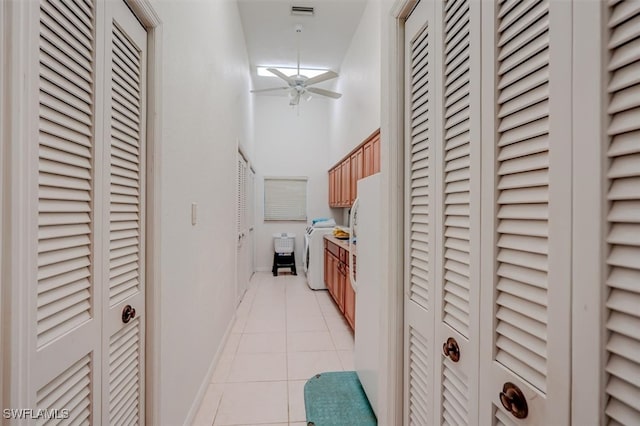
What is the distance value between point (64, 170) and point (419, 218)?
3.61 ft

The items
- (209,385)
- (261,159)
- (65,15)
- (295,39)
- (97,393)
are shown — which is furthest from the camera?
(261,159)

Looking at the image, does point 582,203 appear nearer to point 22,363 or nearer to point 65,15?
point 22,363

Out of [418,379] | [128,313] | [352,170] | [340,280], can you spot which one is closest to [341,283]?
[340,280]

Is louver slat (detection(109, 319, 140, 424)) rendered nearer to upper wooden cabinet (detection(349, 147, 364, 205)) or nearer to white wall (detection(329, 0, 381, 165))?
white wall (detection(329, 0, 381, 165))

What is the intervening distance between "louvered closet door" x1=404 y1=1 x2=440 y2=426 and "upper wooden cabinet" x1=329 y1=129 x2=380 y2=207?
185 cm

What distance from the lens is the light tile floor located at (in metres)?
1.81

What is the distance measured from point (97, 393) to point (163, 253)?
566mm

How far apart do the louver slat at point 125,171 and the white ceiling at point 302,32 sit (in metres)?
2.93

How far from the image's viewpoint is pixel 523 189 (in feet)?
2.06

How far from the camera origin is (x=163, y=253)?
1323 millimetres

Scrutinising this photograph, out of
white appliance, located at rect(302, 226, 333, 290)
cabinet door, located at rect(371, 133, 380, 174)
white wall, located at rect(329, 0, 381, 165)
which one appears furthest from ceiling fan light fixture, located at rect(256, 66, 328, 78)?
white appliance, located at rect(302, 226, 333, 290)

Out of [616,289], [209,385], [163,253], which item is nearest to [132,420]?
[163,253]

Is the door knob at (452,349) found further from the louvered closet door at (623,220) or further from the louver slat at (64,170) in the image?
the louver slat at (64,170)

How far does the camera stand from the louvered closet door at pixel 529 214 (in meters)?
0.52
